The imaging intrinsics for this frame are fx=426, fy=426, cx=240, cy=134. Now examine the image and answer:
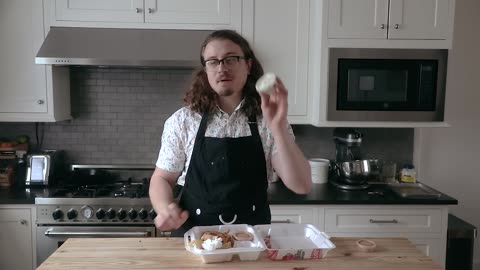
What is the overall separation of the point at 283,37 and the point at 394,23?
2.18ft

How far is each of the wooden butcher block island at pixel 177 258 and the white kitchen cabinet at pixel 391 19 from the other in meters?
1.49

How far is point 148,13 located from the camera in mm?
2605

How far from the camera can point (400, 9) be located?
2.54m

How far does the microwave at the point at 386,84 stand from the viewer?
8.41ft

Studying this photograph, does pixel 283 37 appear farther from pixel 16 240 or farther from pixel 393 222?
pixel 16 240

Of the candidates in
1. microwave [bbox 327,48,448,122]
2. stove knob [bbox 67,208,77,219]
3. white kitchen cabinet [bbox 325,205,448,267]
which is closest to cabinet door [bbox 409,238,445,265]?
white kitchen cabinet [bbox 325,205,448,267]

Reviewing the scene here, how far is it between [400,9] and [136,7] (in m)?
1.59

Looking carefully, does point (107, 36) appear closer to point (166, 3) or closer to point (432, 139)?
point (166, 3)

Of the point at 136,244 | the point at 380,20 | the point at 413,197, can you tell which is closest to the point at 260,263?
the point at 136,244

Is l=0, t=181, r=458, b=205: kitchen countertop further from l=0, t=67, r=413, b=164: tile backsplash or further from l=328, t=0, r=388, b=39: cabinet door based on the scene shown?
l=328, t=0, r=388, b=39: cabinet door

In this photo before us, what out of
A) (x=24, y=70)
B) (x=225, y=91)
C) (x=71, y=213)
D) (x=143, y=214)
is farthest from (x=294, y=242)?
(x=24, y=70)

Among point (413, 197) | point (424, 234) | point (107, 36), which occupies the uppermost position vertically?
point (107, 36)

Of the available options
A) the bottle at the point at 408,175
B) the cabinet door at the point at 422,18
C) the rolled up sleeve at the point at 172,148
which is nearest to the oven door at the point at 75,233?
the rolled up sleeve at the point at 172,148

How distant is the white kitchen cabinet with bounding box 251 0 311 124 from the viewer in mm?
2658
